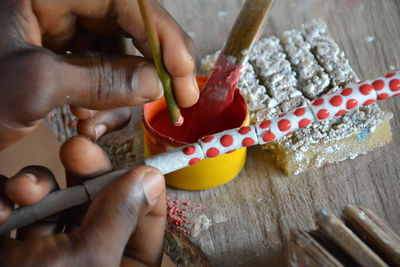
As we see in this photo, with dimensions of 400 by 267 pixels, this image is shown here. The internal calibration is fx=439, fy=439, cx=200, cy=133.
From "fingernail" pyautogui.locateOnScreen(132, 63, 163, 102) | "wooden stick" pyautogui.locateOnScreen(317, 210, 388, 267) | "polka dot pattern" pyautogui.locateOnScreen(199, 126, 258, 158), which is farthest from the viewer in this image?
"polka dot pattern" pyautogui.locateOnScreen(199, 126, 258, 158)

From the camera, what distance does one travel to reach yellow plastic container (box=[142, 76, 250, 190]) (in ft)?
2.63

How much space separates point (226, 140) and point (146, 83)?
0.18 m

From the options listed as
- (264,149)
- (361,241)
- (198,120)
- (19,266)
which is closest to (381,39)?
(264,149)

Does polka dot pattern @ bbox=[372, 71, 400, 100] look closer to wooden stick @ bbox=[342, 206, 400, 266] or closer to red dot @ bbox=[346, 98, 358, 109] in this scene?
red dot @ bbox=[346, 98, 358, 109]

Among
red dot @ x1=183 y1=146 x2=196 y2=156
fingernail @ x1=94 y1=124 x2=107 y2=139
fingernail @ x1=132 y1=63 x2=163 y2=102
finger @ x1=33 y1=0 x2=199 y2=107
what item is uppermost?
finger @ x1=33 y1=0 x2=199 y2=107

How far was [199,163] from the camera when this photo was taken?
2.63 feet

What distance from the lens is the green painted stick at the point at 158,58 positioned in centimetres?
60

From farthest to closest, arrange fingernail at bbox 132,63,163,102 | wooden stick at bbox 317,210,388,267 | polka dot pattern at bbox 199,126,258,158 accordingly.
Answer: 1. polka dot pattern at bbox 199,126,258,158
2. fingernail at bbox 132,63,163,102
3. wooden stick at bbox 317,210,388,267

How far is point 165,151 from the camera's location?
801mm

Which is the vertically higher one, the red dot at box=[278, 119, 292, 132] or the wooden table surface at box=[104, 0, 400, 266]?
the red dot at box=[278, 119, 292, 132]

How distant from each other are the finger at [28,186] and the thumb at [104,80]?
0.12m

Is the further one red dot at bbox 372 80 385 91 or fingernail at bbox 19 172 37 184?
red dot at bbox 372 80 385 91

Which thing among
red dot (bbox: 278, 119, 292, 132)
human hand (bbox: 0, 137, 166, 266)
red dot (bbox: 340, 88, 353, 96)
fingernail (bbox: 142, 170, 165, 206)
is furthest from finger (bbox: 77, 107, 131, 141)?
red dot (bbox: 340, 88, 353, 96)

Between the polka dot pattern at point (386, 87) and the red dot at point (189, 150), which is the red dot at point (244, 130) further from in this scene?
the polka dot pattern at point (386, 87)
